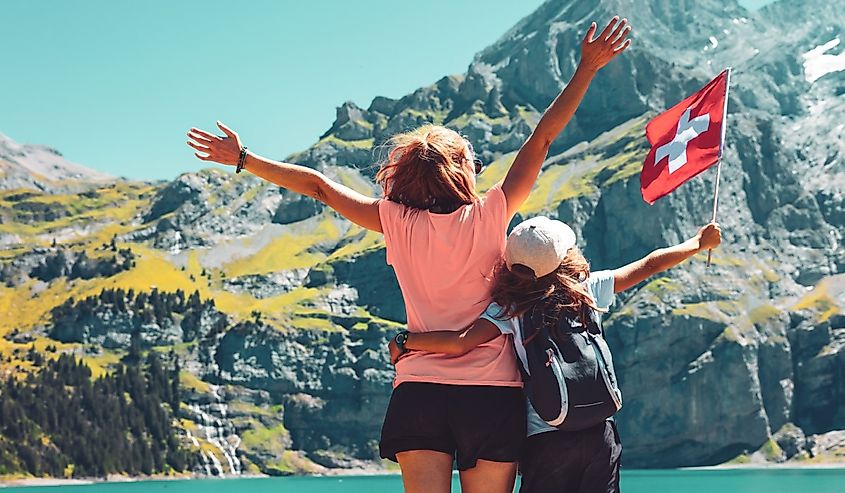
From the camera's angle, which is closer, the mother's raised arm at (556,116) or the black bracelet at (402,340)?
the black bracelet at (402,340)

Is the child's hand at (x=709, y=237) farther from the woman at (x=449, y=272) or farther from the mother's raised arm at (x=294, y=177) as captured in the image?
the mother's raised arm at (x=294, y=177)

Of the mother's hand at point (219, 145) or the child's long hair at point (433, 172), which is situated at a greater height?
the mother's hand at point (219, 145)

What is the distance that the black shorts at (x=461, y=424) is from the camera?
6590 millimetres

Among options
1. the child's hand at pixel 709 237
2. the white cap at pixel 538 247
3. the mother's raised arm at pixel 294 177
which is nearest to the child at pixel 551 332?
the white cap at pixel 538 247

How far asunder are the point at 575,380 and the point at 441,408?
0.93 meters

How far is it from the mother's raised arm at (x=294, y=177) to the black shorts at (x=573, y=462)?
1926 mm

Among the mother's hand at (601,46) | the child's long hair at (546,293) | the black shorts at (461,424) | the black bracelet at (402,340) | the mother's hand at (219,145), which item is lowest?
the black shorts at (461,424)

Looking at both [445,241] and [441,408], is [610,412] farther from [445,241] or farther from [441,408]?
[445,241]

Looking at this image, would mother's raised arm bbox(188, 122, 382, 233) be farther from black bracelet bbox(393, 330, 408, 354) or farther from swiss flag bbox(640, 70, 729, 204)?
swiss flag bbox(640, 70, 729, 204)

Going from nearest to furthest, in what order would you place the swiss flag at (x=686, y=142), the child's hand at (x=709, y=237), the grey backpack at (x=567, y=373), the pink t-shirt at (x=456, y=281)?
the grey backpack at (x=567, y=373) < the pink t-shirt at (x=456, y=281) < the child's hand at (x=709, y=237) < the swiss flag at (x=686, y=142)

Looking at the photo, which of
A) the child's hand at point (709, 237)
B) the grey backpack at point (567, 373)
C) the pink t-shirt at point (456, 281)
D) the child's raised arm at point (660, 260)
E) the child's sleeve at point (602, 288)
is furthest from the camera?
the child's hand at point (709, 237)

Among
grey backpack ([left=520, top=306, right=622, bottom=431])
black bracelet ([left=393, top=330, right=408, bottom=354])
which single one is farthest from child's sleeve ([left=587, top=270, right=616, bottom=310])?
black bracelet ([left=393, top=330, right=408, bottom=354])

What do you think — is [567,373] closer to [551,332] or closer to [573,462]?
[551,332]

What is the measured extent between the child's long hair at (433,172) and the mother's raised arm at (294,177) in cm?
24
